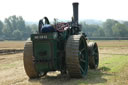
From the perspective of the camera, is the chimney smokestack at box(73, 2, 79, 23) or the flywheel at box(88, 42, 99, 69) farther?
the chimney smokestack at box(73, 2, 79, 23)

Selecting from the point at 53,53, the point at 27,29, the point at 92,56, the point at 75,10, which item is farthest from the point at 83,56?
the point at 27,29

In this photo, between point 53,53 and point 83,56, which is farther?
point 83,56

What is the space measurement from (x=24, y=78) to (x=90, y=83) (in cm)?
298

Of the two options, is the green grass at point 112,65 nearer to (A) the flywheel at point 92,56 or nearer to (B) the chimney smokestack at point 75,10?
(A) the flywheel at point 92,56

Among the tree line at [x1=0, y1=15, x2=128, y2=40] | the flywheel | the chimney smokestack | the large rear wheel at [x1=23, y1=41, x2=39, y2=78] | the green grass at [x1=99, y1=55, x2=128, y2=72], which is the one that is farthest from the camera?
the tree line at [x1=0, y1=15, x2=128, y2=40]

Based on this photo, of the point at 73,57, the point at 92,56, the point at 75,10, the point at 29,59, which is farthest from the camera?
the point at 75,10

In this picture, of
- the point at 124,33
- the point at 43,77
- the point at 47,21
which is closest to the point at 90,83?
the point at 43,77

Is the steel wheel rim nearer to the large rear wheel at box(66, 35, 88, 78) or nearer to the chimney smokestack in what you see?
the large rear wheel at box(66, 35, 88, 78)

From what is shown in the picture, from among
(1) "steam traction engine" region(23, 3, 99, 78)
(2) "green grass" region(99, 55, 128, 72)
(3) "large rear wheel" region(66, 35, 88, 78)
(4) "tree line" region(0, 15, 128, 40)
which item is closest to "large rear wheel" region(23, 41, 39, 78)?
(1) "steam traction engine" region(23, 3, 99, 78)

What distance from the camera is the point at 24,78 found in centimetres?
990

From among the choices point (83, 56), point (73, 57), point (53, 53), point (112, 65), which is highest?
point (53, 53)

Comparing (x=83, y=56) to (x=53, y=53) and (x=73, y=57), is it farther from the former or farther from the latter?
(x=53, y=53)

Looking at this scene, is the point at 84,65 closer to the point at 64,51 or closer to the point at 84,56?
the point at 84,56

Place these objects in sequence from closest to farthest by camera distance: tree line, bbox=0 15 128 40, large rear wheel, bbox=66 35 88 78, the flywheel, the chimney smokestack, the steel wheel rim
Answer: large rear wheel, bbox=66 35 88 78 → the steel wheel rim → the flywheel → the chimney smokestack → tree line, bbox=0 15 128 40
